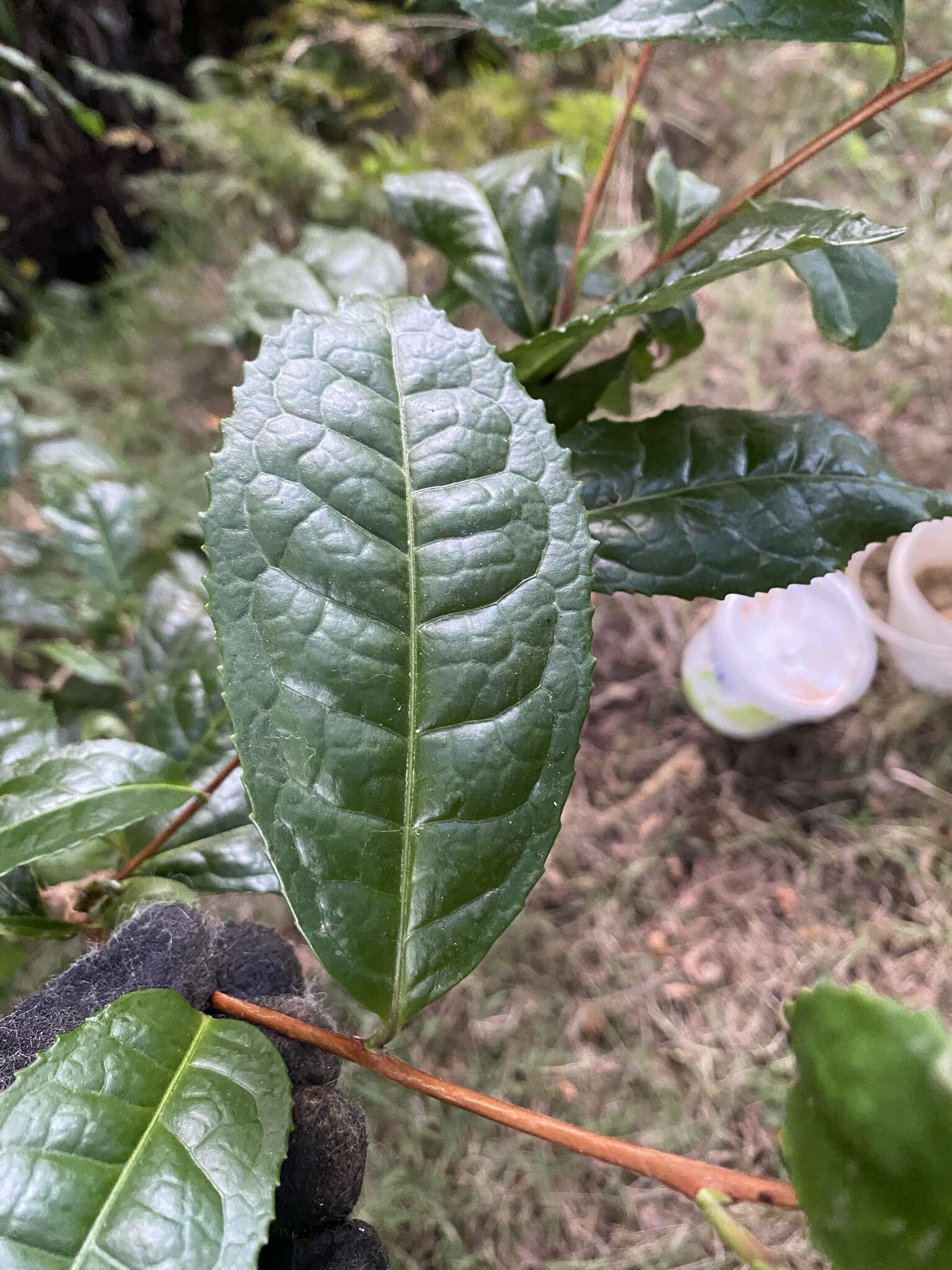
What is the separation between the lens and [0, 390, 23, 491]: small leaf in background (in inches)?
53.7

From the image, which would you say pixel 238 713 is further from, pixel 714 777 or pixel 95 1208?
pixel 714 777

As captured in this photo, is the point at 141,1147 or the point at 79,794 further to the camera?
the point at 79,794

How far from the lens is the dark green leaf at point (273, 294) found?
3.78ft

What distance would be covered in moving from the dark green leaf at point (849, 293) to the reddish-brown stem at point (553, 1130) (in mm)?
716

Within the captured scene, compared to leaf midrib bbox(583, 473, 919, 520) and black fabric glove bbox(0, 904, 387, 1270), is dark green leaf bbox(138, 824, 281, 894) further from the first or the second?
leaf midrib bbox(583, 473, 919, 520)

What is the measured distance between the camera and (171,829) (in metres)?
0.84

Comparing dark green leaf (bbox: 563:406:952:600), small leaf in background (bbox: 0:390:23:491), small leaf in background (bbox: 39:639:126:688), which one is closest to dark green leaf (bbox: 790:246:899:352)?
dark green leaf (bbox: 563:406:952:600)

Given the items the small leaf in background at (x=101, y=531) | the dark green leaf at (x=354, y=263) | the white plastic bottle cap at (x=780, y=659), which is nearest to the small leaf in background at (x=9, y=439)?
the small leaf in background at (x=101, y=531)

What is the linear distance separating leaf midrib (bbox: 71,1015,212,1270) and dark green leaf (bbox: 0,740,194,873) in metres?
0.19

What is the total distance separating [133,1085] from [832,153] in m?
2.79

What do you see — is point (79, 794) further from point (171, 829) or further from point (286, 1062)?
point (286, 1062)

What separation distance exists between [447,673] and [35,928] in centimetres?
48

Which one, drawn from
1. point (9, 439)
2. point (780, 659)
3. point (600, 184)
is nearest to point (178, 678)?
point (9, 439)

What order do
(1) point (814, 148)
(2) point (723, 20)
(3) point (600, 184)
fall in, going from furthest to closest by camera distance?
(3) point (600, 184), (1) point (814, 148), (2) point (723, 20)
